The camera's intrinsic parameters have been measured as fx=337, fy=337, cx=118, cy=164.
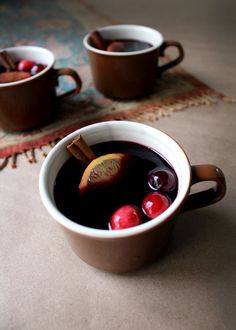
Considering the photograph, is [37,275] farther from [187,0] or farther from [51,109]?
[187,0]

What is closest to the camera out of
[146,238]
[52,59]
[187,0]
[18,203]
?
[146,238]

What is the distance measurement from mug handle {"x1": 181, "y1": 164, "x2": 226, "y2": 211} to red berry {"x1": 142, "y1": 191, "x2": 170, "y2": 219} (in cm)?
3

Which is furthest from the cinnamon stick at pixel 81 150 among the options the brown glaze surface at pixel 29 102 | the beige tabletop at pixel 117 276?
the brown glaze surface at pixel 29 102

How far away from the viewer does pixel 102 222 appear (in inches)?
15.2

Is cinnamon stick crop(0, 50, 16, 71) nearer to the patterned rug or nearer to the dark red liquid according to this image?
the patterned rug

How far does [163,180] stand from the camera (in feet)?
1.34

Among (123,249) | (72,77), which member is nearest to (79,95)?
(72,77)

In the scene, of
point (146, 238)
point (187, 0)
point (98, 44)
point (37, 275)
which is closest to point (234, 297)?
point (146, 238)

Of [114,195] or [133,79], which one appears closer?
[114,195]

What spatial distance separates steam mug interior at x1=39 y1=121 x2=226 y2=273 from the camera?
13.5 inches

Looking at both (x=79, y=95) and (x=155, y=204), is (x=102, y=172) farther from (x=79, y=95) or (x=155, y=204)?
(x=79, y=95)

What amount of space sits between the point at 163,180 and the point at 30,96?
0.34m

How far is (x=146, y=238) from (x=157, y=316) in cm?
10

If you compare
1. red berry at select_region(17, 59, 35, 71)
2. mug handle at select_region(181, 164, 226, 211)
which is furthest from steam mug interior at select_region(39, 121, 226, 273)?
red berry at select_region(17, 59, 35, 71)
